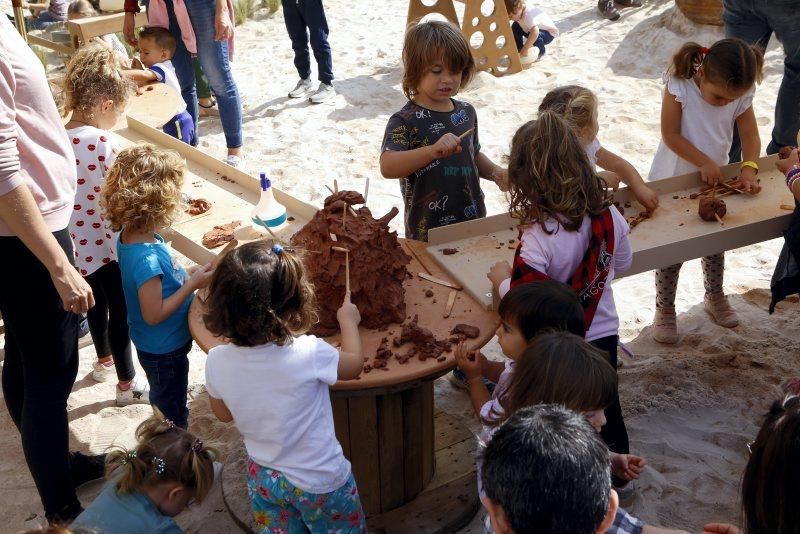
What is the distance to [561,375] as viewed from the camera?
211cm

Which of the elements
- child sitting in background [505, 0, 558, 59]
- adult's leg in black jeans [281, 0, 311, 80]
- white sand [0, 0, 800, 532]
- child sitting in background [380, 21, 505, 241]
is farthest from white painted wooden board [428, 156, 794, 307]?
child sitting in background [505, 0, 558, 59]

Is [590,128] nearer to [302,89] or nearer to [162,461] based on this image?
[162,461]

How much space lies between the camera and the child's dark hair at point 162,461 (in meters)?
2.45

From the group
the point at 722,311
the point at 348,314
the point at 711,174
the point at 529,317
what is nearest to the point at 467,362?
the point at 529,317

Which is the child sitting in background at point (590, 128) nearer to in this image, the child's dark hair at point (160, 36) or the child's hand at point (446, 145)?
the child's hand at point (446, 145)

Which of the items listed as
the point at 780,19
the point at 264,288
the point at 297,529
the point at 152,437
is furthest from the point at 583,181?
the point at 780,19

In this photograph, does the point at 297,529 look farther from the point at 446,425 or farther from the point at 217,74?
the point at 217,74

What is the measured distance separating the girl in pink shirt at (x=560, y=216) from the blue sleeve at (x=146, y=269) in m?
1.18

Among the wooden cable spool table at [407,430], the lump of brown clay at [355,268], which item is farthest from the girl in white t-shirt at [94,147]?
the lump of brown clay at [355,268]

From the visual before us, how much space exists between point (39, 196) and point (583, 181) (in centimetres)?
169

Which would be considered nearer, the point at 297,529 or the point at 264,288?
the point at 264,288

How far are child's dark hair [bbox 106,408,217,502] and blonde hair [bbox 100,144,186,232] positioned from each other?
74cm

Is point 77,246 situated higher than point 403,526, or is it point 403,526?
point 77,246

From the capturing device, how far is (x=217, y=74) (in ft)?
19.1
